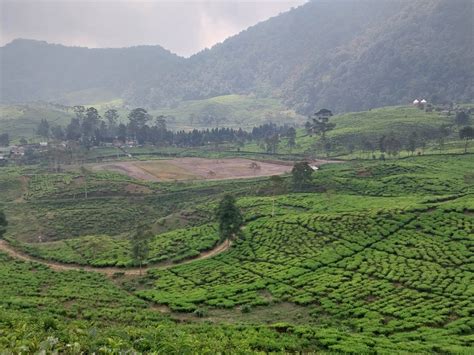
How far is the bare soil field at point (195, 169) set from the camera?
130 meters

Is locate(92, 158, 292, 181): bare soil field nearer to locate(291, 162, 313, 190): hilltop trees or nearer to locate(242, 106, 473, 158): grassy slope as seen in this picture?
locate(291, 162, 313, 190): hilltop trees

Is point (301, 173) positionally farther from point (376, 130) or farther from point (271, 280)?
point (376, 130)

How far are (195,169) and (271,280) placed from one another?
9486cm

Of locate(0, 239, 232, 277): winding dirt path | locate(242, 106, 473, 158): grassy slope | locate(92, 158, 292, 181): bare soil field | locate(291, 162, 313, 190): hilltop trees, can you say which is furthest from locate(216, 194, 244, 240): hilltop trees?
locate(242, 106, 473, 158): grassy slope

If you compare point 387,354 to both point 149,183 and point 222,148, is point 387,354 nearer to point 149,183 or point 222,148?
point 149,183

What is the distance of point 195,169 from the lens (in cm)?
14188

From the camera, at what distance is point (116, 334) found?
26.8 meters

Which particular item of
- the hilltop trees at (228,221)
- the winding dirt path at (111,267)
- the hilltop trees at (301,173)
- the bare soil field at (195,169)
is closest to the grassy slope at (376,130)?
the bare soil field at (195,169)

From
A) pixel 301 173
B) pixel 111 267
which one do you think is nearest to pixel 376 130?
pixel 301 173

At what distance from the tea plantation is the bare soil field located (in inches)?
1245

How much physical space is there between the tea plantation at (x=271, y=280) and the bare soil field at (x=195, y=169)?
31.6 meters

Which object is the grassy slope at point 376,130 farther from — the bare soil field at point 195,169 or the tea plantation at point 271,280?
the tea plantation at point 271,280

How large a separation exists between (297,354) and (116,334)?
38.7 ft

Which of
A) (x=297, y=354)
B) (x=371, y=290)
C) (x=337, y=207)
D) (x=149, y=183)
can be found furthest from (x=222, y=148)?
(x=297, y=354)
